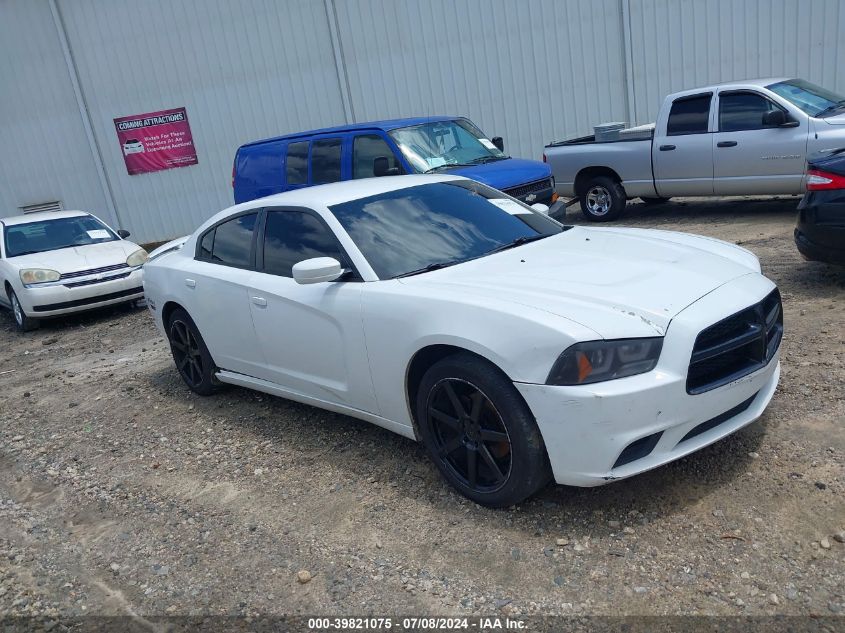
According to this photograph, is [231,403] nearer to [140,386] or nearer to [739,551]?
[140,386]

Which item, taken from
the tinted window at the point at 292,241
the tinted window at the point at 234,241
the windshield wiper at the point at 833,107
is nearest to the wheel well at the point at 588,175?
the windshield wiper at the point at 833,107

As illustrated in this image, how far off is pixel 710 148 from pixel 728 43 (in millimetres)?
4216

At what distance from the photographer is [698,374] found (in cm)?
333

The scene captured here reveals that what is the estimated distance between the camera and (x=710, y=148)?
990 centimetres

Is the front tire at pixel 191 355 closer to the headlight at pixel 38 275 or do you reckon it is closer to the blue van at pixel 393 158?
the blue van at pixel 393 158

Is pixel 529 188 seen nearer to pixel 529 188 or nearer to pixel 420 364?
pixel 529 188

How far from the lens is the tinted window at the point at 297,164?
1008cm

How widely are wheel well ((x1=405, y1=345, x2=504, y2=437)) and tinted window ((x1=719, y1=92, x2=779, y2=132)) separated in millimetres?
7516

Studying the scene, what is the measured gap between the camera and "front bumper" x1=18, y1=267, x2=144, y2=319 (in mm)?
9461

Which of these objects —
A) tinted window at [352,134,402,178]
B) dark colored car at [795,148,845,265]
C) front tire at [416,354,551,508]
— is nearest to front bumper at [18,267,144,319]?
tinted window at [352,134,402,178]

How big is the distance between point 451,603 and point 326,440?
195 cm

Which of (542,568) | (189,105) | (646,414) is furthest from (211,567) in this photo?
(189,105)

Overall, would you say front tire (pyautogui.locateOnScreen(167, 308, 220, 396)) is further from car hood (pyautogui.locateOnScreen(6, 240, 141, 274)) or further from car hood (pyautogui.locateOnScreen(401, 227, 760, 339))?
car hood (pyautogui.locateOnScreen(6, 240, 141, 274))

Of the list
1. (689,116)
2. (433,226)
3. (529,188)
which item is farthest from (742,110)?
(433,226)
